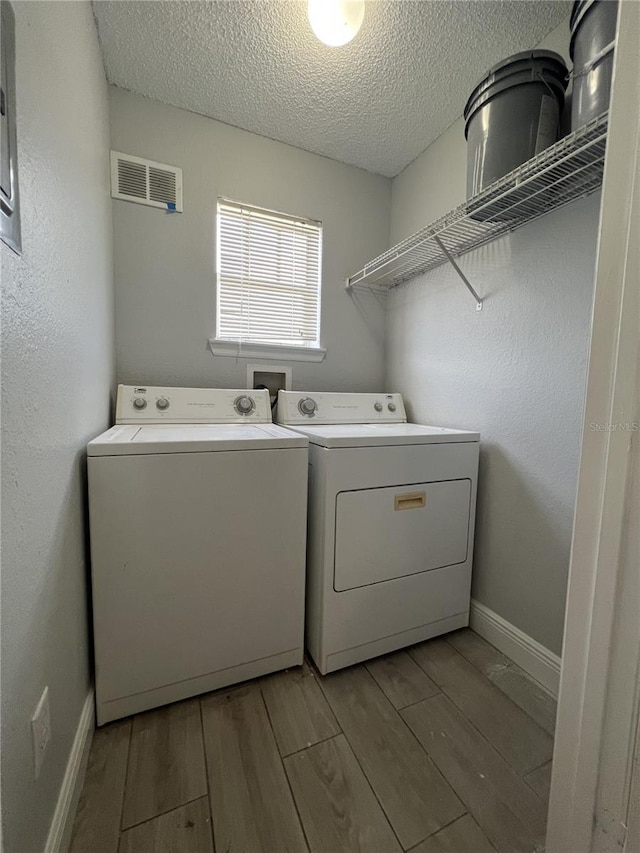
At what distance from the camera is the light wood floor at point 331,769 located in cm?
80

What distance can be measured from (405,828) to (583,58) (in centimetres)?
210

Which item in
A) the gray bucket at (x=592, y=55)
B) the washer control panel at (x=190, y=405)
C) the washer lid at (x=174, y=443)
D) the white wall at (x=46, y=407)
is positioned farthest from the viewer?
the washer control panel at (x=190, y=405)

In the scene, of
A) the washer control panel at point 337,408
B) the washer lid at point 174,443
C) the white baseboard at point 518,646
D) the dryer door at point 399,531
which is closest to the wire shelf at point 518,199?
the washer control panel at point 337,408

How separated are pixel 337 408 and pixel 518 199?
116 cm

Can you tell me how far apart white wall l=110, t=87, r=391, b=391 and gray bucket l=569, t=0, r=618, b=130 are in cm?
126

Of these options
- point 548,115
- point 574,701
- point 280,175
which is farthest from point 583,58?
point 574,701

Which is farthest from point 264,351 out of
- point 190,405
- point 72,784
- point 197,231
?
point 72,784

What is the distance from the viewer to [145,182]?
1665 millimetres

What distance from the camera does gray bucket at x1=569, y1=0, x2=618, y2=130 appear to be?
889mm

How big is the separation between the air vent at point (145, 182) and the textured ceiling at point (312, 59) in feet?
1.02

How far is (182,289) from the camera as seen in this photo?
70.1 inches

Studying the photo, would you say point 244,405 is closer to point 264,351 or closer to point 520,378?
point 264,351

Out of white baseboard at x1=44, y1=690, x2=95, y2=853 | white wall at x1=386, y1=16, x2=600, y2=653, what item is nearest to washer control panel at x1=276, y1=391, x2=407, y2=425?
white wall at x1=386, y1=16, x2=600, y2=653

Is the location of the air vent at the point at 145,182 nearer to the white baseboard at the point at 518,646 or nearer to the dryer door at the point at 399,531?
the dryer door at the point at 399,531
